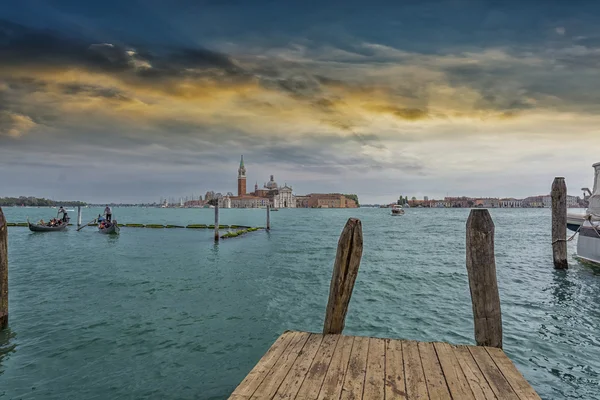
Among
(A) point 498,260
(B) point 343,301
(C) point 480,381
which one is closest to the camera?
(C) point 480,381

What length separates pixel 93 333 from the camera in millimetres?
8461

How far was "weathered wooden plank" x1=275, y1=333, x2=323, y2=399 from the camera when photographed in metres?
3.06

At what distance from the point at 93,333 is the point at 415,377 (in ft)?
27.0

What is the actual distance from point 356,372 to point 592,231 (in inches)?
692

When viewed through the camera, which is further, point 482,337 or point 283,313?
point 283,313

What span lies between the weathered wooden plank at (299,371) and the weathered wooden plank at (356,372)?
1.39 ft

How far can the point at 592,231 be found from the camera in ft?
51.0

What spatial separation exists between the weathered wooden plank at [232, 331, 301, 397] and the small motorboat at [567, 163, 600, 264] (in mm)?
16787

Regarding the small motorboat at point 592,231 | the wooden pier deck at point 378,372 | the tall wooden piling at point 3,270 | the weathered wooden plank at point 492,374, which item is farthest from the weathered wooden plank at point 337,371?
the small motorboat at point 592,231

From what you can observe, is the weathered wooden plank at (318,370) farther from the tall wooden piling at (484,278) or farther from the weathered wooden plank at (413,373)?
the tall wooden piling at (484,278)

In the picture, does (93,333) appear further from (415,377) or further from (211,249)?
(211,249)

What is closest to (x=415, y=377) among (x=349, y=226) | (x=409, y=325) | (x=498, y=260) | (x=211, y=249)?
(x=349, y=226)

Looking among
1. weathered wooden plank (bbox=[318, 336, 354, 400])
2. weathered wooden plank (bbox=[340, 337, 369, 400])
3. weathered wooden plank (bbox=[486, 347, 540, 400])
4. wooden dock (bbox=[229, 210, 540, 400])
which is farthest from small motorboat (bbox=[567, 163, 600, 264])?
weathered wooden plank (bbox=[318, 336, 354, 400])

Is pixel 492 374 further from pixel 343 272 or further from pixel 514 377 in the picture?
pixel 343 272
